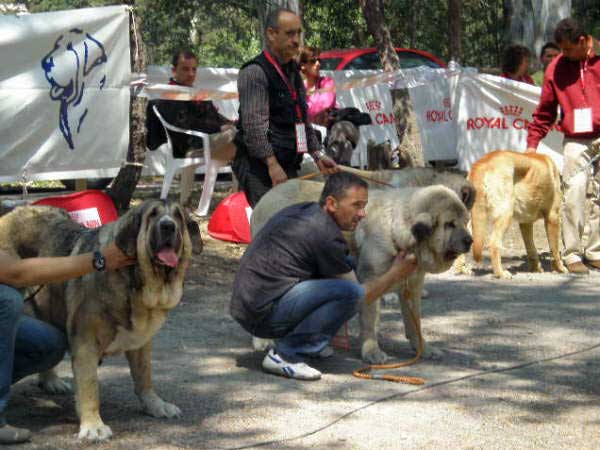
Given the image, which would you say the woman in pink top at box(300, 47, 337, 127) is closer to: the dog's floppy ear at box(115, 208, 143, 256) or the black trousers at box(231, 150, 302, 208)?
the black trousers at box(231, 150, 302, 208)

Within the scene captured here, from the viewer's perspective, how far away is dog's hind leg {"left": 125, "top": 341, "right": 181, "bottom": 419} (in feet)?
16.9

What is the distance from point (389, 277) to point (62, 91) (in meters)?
5.50

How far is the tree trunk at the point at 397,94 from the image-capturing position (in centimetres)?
1376

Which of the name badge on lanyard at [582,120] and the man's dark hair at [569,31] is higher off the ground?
the man's dark hair at [569,31]

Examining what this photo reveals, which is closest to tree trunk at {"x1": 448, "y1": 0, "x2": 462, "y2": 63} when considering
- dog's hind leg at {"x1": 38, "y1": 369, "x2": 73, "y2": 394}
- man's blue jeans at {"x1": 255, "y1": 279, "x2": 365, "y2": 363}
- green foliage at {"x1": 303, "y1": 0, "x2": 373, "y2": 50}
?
green foliage at {"x1": 303, "y1": 0, "x2": 373, "y2": 50}

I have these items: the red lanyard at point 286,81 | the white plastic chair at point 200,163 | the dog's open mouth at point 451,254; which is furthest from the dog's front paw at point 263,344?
the white plastic chair at point 200,163

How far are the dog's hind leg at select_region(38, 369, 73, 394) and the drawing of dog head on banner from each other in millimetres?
5233

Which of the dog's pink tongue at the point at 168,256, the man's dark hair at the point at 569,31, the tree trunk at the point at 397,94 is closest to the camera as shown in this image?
the dog's pink tongue at the point at 168,256

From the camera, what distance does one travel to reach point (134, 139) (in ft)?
35.3

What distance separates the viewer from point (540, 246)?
11.6 metres

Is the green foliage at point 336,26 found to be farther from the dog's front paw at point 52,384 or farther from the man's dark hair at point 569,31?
the dog's front paw at point 52,384

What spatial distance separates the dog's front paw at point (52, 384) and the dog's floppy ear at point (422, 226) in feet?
7.75

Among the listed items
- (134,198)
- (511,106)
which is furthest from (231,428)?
(511,106)

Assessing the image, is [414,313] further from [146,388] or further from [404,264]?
[146,388]
